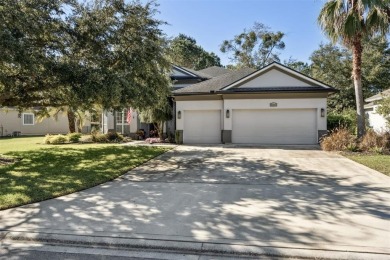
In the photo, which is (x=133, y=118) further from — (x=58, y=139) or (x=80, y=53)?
(x=80, y=53)

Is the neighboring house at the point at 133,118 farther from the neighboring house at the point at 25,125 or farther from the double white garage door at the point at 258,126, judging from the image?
the neighboring house at the point at 25,125

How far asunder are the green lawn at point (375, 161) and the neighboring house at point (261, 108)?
500cm

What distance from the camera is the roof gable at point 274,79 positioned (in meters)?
17.1

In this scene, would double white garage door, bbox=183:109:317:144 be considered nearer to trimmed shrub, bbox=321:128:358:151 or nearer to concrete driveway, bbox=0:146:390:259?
trimmed shrub, bbox=321:128:358:151

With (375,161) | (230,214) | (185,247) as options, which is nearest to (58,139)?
(230,214)

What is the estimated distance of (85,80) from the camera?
9.83 meters

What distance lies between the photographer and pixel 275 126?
1748 centimetres

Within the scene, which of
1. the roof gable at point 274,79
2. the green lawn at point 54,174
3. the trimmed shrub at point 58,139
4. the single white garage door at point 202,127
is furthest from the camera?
the trimmed shrub at point 58,139

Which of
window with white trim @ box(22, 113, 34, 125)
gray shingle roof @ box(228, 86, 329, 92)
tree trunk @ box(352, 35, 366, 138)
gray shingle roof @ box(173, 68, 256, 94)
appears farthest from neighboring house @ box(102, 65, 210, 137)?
window with white trim @ box(22, 113, 34, 125)

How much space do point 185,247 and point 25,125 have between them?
102ft

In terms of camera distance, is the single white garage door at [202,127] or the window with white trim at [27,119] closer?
the single white garage door at [202,127]

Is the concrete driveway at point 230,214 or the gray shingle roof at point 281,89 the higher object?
the gray shingle roof at point 281,89

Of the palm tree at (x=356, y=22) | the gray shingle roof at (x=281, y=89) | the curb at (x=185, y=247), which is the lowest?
the curb at (x=185, y=247)

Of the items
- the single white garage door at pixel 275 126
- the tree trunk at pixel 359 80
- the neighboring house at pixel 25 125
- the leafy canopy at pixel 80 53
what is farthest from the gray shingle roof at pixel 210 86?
the neighboring house at pixel 25 125
